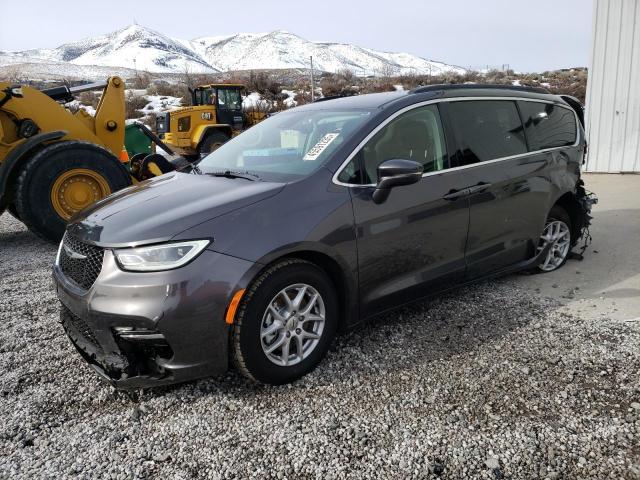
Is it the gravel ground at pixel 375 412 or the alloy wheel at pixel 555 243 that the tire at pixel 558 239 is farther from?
the gravel ground at pixel 375 412

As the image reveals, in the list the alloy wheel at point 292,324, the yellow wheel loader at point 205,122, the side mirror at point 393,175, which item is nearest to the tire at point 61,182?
the alloy wheel at point 292,324

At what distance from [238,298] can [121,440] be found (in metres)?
0.90

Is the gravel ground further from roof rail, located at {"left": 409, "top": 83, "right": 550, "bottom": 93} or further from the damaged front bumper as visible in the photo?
roof rail, located at {"left": 409, "top": 83, "right": 550, "bottom": 93}

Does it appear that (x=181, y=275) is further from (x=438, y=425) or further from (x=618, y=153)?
(x=618, y=153)

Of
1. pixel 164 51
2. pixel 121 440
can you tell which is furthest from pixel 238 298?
pixel 164 51

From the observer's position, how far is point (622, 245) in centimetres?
546

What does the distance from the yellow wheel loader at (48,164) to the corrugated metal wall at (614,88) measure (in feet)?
27.6

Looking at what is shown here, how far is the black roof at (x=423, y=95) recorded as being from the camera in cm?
350

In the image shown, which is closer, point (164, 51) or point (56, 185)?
point (56, 185)

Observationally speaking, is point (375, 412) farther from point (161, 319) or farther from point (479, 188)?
point (479, 188)

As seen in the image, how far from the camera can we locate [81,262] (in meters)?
2.77

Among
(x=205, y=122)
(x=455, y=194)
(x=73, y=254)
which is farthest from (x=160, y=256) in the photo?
(x=205, y=122)

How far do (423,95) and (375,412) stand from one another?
2.22 m

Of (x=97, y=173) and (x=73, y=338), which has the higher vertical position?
(x=97, y=173)
